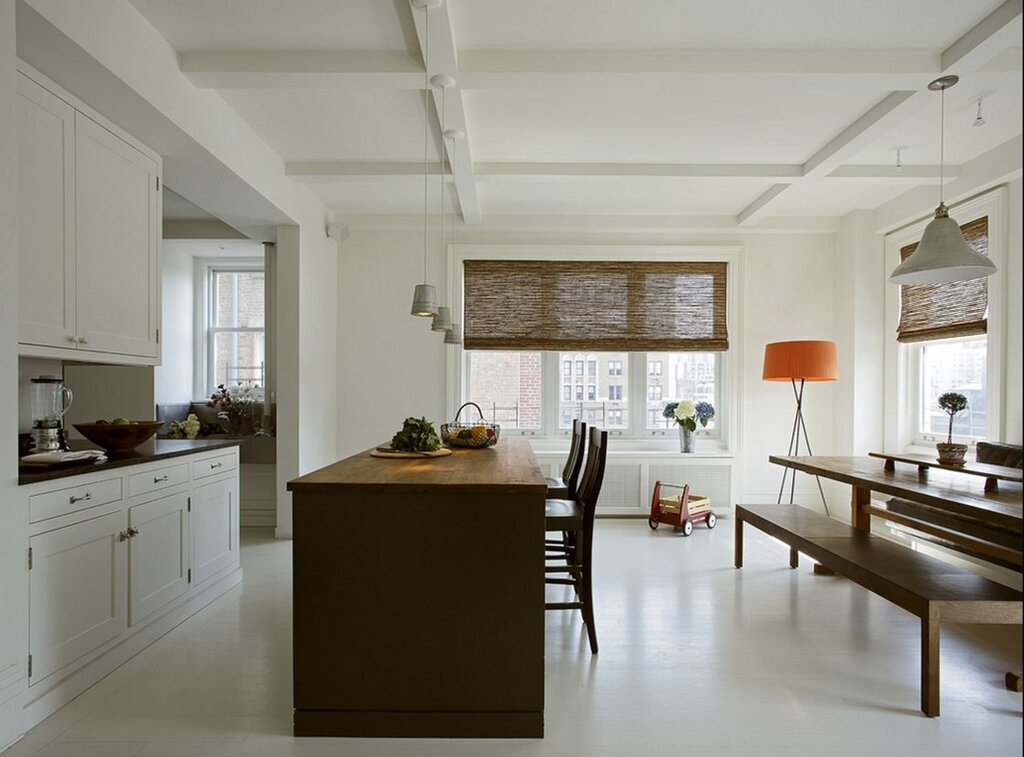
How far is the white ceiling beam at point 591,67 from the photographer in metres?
3.17

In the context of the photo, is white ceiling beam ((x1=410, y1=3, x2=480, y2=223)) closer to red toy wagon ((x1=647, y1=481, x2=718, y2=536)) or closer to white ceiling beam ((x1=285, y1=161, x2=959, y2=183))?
white ceiling beam ((x1=285, y1=161, x2=959, y2=183))

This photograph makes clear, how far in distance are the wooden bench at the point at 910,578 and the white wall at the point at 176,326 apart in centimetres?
486

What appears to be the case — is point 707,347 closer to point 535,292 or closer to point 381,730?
point 535,292

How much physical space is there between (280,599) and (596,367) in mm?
3577

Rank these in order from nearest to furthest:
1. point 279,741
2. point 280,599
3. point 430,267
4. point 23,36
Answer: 1. point 279,741
2. point 23,36
3. point 280,599
4. point 430,267

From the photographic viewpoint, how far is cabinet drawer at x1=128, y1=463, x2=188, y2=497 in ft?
9.65

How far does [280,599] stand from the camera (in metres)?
3.74

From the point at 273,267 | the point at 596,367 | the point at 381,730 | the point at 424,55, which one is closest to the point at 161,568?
the point at 381,730

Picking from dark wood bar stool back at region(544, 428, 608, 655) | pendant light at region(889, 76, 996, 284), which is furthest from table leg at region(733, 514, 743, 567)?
pendant light at region(889, 76, 996, 284)

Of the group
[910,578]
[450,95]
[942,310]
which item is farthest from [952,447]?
[450,95]

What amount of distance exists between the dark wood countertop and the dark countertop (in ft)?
2.76

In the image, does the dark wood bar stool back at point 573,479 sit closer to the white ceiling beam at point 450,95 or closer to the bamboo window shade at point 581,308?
the white ceiling beam at point 450,95

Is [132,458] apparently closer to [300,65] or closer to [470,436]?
[470,436]

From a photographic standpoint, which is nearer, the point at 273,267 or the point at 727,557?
the point at 727,557
